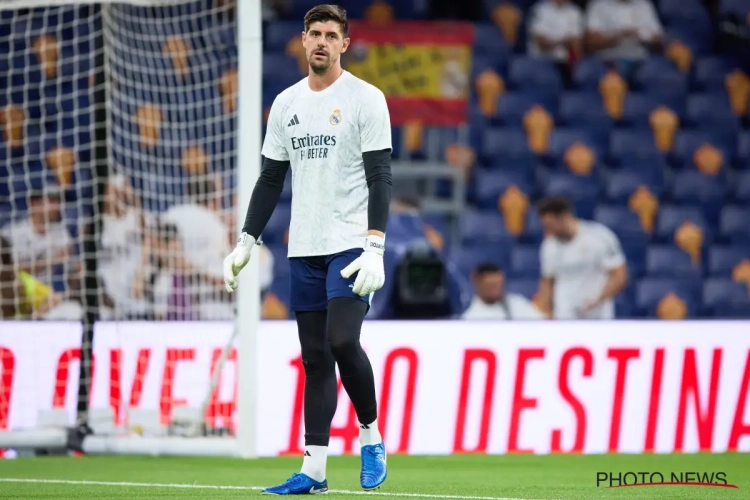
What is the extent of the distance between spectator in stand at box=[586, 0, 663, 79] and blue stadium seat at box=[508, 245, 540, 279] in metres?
2.34

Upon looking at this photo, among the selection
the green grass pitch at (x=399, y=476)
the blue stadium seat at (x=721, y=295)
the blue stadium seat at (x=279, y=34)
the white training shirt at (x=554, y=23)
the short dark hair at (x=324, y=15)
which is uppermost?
the white training shirt at (x=554, y=23)

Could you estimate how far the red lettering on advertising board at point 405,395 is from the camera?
8438 mm

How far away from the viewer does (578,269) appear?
11.5 metres

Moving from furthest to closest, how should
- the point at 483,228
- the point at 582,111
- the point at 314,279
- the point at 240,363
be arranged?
the point at 582,111, the point at 483,228, the point at 240,363, the point at 314,279

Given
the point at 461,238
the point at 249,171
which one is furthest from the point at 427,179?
the point at 249,171

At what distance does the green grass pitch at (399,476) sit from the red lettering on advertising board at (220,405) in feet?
1.62

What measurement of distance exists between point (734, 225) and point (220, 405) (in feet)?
22.2

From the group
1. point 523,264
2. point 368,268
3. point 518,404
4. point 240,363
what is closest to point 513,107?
point 523,264

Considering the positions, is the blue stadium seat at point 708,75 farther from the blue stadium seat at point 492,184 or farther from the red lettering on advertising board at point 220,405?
the red lettering on advertising board at point 220,405

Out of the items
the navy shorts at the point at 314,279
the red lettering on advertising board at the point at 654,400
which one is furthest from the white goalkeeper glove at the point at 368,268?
the red lettering on advertising board at the point at 654,400

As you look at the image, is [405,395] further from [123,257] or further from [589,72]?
[589,72]

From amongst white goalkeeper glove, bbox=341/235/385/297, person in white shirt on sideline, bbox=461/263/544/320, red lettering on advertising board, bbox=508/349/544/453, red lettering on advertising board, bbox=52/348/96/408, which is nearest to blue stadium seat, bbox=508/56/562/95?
person in white shirt on sideline, bbox=461/263/544/320

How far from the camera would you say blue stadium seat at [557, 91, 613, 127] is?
43.9 feet

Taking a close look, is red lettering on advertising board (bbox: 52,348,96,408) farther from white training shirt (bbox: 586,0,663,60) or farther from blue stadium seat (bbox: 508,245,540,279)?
white training shirt (bbox: 586,0,663,60)
